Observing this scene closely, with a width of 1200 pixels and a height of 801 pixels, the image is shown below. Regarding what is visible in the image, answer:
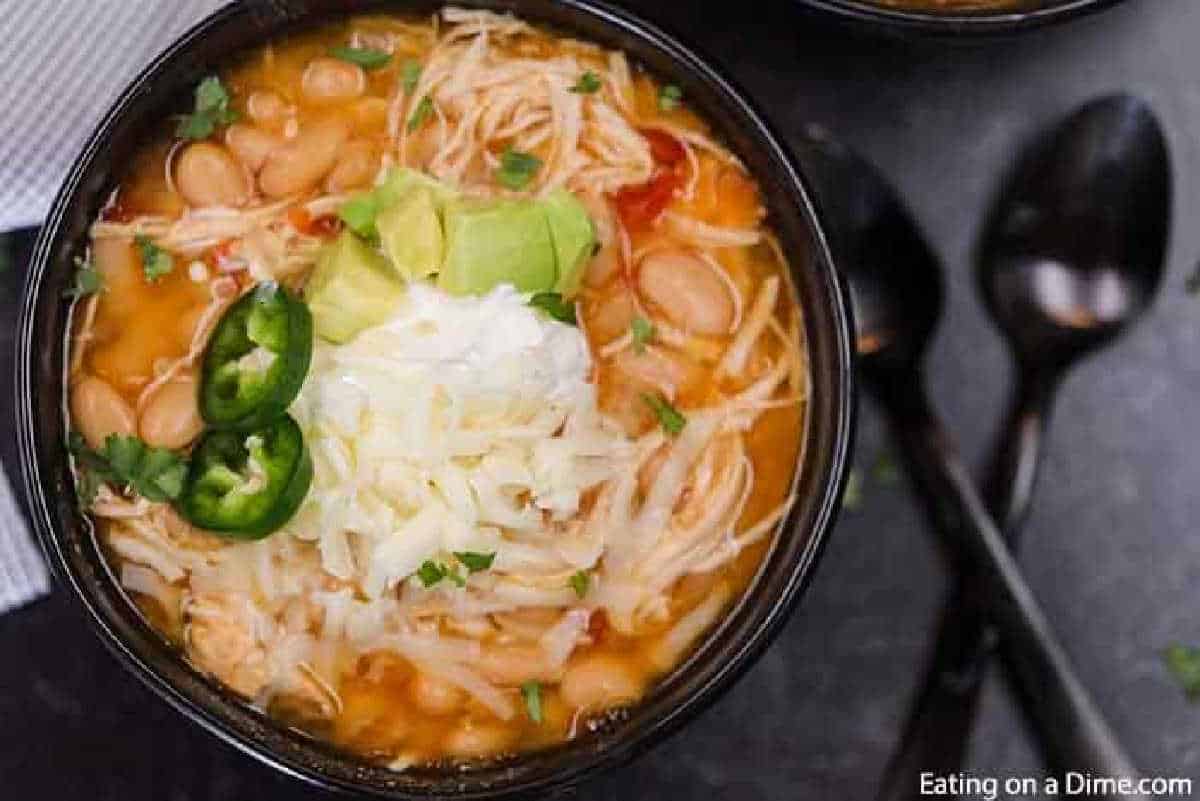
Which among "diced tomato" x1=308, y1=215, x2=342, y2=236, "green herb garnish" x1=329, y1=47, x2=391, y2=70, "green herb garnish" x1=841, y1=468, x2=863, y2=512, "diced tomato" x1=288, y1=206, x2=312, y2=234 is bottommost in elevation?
"green herb garnish" x1=841, y1=468, x2=863, y2=512

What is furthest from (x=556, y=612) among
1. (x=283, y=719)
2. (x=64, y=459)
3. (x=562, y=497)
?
(x=64, y=459)

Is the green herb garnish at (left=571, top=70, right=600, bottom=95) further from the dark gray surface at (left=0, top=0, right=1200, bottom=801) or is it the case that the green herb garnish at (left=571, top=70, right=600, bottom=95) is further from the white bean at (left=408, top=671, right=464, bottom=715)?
the white bean at (left=408, top=671, right=464, bottom=715)

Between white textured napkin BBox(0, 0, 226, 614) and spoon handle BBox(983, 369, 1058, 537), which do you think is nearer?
white textured napkin BBox(0, 0, 226, 614)

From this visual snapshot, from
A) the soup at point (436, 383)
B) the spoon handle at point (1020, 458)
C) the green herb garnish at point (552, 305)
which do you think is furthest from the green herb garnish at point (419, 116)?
the spoon handle at point (1020, 458)

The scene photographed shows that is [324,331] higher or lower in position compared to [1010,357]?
higher

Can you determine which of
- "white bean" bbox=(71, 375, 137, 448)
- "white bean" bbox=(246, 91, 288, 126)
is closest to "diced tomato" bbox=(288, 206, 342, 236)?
"white bean" bbox=(246, 91, 288, 126)

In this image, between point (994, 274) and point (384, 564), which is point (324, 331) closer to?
point (384, 564)
